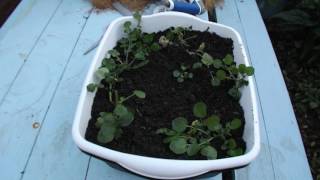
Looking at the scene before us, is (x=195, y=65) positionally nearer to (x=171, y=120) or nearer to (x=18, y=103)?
(x=171, y=120)

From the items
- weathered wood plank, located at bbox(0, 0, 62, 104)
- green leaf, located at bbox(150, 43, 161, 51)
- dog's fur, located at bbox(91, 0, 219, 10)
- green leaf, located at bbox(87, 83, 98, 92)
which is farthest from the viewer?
dog's fur, located at bbox(91, 0, 219, 10)

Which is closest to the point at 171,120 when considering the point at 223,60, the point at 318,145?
the point at 223,60

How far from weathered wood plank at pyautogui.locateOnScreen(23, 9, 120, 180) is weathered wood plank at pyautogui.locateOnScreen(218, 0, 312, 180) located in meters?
0.32

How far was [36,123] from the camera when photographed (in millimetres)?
667

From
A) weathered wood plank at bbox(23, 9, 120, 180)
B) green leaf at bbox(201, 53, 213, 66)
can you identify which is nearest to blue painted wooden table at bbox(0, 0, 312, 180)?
weathered wood plank at bbox(23, 9, 120, 180)

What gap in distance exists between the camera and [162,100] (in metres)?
0.58

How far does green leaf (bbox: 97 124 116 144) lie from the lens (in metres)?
0.49

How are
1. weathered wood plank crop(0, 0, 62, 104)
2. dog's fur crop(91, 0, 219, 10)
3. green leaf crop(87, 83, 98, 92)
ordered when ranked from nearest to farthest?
green leaf crop(87, 83, 98, 92) → weathered wood plank crop(0, 0, 62, 104) → dog's fur crop(91, 0, 219, 10)

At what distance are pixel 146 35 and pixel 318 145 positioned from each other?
0.87 m

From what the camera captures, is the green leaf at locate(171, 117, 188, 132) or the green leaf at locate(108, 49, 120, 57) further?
the green leaf at locate(108, 49, 120, 57)

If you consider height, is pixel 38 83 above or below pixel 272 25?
above

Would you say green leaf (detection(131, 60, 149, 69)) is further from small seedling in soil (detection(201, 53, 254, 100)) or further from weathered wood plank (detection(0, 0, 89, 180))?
weathered wood plank (detection(0, 0, 89, 180))

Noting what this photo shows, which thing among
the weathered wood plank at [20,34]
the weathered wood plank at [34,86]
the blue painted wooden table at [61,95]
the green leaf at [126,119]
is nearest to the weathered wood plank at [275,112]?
the blue painted wooden table at [61,95]

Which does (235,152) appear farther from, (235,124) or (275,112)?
(275,112)
